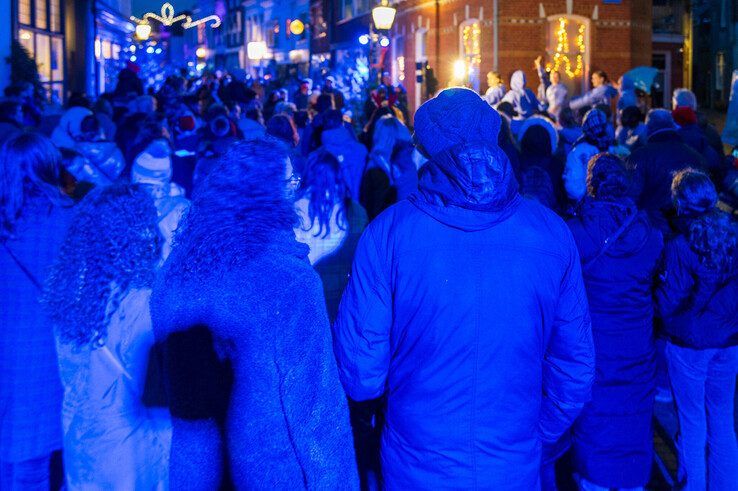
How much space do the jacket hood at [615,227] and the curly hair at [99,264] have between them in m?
2.07

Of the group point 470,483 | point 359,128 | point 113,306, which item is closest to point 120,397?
point 113,306

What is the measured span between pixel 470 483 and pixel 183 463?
2.84 feet

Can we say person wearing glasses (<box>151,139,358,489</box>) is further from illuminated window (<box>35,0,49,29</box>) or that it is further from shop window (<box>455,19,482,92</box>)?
illuminated window (<box>35,0,49,29</box>)

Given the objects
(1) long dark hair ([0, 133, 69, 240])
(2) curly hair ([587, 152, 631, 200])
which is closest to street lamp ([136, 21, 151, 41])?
(1) long dark hair ([0, 133, 69, 240])

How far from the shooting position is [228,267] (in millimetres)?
2568

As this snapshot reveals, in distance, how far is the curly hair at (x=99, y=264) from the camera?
10.3ft

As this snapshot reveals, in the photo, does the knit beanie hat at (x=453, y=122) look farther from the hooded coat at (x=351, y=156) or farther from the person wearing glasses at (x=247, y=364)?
the hooded coat at (x=351, y=156)

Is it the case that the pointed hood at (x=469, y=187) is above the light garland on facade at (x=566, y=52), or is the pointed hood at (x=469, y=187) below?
below

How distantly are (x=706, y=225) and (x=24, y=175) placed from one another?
3.17 m

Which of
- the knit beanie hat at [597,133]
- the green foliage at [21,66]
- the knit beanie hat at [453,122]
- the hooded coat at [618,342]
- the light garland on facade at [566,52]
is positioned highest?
the light garland on facade at [566,52]

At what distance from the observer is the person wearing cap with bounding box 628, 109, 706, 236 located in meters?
6.98

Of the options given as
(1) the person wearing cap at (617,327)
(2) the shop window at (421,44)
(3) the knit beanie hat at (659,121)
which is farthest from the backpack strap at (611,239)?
(2) the shop window at (421,44)

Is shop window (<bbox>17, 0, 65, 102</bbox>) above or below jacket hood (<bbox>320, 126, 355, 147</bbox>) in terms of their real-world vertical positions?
above

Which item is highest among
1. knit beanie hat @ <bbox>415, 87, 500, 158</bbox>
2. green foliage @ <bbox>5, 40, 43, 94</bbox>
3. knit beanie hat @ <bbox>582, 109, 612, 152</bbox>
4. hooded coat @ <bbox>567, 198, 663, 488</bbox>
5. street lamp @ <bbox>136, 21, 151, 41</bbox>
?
street lamp @ <bbox>136, 21, 151, 41</bbox>
